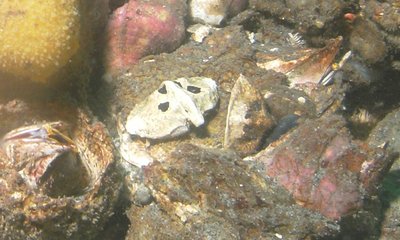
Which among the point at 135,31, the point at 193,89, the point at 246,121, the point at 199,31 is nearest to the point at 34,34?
the point at 135,31

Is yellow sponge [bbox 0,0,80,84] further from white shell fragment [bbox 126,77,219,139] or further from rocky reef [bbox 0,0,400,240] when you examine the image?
white shell fragment [bbox 126,77,219,139]

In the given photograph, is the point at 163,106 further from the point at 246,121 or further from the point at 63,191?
the point at 63,191

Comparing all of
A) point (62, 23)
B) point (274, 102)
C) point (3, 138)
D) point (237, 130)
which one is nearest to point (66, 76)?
point (62, 23)

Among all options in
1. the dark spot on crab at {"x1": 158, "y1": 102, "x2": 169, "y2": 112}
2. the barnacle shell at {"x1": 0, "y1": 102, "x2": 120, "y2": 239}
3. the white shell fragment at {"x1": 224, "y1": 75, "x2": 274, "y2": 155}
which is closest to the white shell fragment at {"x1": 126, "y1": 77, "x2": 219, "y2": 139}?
the dark spot on crab at {"x1": 158, "y1": 102, "x2": 169, "y2": 112}

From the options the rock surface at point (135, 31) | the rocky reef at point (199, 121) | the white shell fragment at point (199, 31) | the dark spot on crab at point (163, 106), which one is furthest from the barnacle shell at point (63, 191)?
the white shell fragment at point (199, 31)

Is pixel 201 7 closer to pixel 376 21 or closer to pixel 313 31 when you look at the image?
pixel 313 31

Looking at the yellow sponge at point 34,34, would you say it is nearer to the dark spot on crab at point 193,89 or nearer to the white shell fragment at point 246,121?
the dark spot on crab at point 193,89
